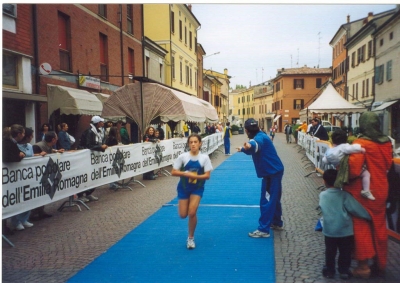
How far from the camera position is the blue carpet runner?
169 inches

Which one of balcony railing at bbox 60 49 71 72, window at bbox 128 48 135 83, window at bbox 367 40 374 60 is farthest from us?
window at bbox 367 40 374 60

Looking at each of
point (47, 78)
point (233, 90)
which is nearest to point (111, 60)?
point (47, 78)

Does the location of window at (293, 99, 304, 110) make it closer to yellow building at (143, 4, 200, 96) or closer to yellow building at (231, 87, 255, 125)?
yellow building at (231, 87, 255, 125)

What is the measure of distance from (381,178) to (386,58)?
21227 millimetres

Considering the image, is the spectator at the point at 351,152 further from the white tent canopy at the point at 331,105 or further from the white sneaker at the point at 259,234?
the white tent canopy at the point at 331,105

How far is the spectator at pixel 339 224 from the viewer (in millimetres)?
4090

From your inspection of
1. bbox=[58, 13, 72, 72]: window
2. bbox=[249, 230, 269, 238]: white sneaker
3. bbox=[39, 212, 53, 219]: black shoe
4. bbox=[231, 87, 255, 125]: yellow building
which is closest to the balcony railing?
bbox=[58, 13, 72, 72]: window

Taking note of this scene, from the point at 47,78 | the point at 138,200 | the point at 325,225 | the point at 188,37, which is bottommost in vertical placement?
the point at 138,200

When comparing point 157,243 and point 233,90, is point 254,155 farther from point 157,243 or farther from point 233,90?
point 233,90

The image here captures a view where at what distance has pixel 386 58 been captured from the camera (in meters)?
22.5

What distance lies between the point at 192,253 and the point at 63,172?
12.1 ft

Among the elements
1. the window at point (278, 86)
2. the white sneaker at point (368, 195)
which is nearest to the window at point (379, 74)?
the white sneaker at point (368, 195)

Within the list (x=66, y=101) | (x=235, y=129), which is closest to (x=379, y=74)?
(x=66, y=101)

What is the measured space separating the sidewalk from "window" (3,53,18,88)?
4.15 m
